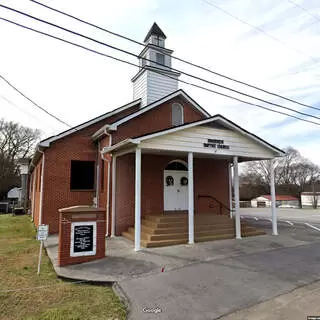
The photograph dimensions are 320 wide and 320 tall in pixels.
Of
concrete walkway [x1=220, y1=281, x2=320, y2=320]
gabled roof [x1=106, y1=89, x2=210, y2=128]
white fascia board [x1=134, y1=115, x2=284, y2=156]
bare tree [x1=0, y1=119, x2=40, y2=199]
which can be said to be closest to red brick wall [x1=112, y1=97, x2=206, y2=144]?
gabled roof [x1=106, y1=89, x2=210, y2=128]

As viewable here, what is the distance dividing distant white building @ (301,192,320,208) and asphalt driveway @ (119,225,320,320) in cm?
4324

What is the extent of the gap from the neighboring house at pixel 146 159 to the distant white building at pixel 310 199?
38782mm

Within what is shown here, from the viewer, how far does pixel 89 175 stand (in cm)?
1243

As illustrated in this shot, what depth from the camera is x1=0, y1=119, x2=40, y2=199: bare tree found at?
33125 mm

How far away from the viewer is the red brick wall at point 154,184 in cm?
1074

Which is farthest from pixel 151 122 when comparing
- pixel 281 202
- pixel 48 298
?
pixel 281 202

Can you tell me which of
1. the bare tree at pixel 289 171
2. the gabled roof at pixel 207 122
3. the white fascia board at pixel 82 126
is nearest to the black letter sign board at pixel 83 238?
the gabled roof at pixel 207 122

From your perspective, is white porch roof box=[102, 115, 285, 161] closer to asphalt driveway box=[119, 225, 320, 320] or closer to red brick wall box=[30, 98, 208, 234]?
red brick wall box=[30, 98, 208, 234]

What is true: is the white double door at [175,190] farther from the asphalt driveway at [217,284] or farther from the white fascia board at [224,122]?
the asphalt driveway at [217,284]

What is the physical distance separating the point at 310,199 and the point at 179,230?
153 ft

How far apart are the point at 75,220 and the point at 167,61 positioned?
11.4 metres

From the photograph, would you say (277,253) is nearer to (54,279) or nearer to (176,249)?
(176,249)

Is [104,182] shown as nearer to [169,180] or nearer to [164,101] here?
[169,180]

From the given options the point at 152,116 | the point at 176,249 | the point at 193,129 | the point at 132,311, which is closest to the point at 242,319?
the point at 132,311
